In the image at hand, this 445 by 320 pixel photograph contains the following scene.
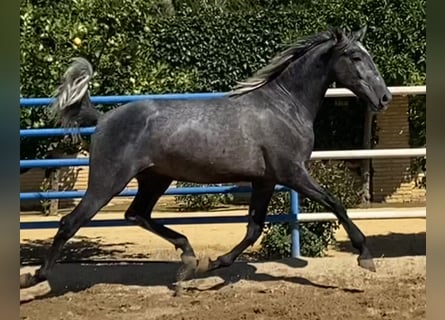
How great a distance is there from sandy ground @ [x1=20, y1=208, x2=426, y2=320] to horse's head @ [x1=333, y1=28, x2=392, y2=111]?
4.38 ft

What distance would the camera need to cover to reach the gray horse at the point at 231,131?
5070 millimetres

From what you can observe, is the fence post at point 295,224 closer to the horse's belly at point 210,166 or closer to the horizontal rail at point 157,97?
the horizontal rail at point 157,97

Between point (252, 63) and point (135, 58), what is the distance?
375 cm

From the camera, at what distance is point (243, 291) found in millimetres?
5320

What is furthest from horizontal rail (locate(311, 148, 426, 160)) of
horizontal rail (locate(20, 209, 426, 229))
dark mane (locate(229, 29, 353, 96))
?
dark mane (locate(229, 29, 353, 96))

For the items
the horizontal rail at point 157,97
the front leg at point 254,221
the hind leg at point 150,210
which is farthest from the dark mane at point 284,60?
the hind leg at point 150,210

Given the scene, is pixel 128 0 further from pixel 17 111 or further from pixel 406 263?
pixel 17 111

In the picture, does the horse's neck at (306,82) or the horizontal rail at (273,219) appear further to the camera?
the horizontal rail at (273,219)

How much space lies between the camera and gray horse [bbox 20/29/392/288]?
5070 mm

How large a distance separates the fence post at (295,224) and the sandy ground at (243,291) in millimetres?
164

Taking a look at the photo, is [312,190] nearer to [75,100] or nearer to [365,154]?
[365,154]

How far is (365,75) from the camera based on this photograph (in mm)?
5316
